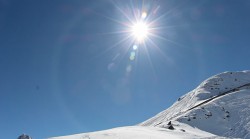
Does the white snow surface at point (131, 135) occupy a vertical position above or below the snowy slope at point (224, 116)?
below

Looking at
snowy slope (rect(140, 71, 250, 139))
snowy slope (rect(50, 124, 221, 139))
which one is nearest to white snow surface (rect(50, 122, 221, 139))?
snowy slope (rect(50, 124, 221, 139))

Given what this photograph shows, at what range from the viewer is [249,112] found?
161 ft

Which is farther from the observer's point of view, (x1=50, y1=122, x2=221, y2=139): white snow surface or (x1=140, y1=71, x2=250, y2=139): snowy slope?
(x1=140, y1=71, x2=250, y2=139): snowy slope

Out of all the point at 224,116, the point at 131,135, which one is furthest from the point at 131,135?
the point at 224,116

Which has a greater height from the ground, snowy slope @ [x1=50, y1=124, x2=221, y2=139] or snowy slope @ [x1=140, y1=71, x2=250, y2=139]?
snowy slope @ [x1=140, y1=71, x2=250, y2=139]

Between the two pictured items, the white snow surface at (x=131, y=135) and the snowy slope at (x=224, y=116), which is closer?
the white snow surface at (x=131, y=135)

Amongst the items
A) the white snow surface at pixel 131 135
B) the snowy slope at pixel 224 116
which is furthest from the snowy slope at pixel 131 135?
the snowy slope at pixel 224 116

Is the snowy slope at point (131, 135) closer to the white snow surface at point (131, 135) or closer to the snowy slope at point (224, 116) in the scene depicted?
the white snow surface at point (131, 135)

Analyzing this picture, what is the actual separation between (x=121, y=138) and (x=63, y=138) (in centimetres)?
485

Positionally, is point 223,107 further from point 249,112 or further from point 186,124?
point 186,124

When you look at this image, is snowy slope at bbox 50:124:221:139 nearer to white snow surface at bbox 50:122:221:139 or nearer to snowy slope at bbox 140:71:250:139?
white snow surface at bbox 50:122:221:139

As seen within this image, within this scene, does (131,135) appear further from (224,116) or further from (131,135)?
(224,116)

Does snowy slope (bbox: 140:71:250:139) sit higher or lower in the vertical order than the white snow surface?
higher

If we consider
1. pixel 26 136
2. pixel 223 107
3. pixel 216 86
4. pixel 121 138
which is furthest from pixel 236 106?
pixel 26 136
